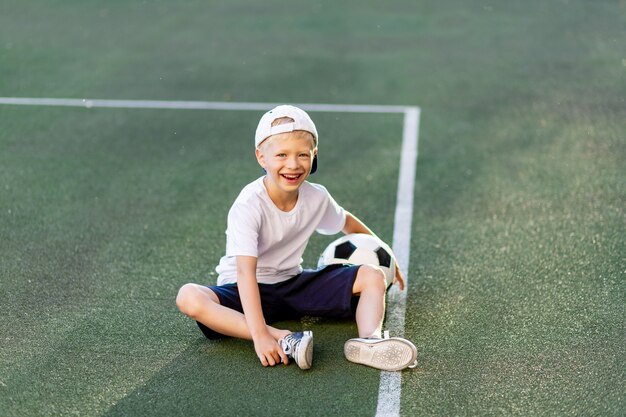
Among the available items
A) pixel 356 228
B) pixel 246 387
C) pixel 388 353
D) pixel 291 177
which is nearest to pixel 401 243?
pixel 356 228

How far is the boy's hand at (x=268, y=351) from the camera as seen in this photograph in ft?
15.2

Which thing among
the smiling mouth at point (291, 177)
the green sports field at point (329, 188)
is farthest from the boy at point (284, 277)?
the green sports field at point (329, 188)

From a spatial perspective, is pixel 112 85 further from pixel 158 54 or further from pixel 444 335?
pixel 444 335

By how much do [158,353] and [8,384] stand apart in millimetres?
683

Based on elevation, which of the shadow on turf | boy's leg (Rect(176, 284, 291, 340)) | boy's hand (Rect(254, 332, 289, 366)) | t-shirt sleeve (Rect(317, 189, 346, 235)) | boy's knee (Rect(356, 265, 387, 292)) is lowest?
the shadow on turf

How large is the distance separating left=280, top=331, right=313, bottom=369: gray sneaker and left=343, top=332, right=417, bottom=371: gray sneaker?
21 centimetres

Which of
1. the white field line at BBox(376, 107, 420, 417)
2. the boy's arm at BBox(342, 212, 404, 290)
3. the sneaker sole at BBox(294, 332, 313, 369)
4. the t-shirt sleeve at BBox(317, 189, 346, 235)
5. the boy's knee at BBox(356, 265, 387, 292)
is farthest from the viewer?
the boy's arm at BBox(342, 212, 404, 290)

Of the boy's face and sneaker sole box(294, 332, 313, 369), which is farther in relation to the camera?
the boy's face

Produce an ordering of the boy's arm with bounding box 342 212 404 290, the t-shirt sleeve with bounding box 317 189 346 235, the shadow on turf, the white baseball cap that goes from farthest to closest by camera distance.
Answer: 1. the boy's arm with bounding box 342 212 404 290
2. the t-shirt sleeve with bounding box 317 189 346 235
3. the white baseball cap
4. the shadow on turf

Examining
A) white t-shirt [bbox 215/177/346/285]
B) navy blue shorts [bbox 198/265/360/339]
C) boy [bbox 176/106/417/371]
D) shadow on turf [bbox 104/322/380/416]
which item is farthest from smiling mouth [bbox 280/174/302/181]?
shadow on turf [bbox 104/322/380/416]

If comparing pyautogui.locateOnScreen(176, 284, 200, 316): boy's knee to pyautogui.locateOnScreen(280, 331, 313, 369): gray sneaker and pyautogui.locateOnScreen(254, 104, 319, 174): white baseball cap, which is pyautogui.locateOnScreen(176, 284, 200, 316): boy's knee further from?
pyautogui.locateOnScreen(254, 104, 319, 174): white baseball cap

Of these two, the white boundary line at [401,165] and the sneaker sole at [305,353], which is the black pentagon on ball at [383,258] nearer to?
the white boundary line at [401,165]

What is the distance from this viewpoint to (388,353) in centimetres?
457

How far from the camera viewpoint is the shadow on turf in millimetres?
4285
